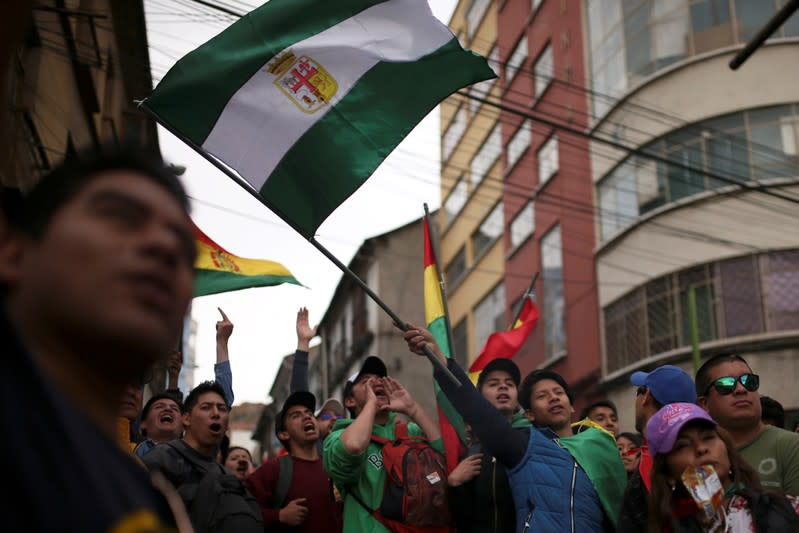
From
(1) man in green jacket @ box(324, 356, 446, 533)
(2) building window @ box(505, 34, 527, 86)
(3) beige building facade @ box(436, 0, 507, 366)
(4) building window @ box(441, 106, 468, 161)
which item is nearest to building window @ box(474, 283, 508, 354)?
(3) beige building facade @ box(436, 0, 507, 366)

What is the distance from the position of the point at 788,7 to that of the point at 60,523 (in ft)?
24.6

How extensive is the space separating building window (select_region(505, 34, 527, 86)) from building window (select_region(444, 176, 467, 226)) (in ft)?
16.0

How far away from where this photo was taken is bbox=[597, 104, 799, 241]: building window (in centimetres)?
1967

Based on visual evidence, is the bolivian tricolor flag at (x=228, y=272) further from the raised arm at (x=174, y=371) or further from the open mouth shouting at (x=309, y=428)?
the open mouth shouting at (x=309, y=428)

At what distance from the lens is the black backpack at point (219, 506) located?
4.86 metres

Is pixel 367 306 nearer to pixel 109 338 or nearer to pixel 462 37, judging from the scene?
pixel 462 37

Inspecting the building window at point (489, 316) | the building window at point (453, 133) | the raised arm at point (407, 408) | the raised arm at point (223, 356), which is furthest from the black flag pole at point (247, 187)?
the building window at point (453, 133)

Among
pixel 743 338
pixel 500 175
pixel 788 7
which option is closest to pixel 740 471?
pixel 788 7

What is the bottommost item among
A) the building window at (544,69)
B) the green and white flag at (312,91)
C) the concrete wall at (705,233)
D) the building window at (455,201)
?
the green and white flag at (312,91)

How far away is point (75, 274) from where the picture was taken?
139 cm

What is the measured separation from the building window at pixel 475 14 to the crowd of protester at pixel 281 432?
2706 centimetres

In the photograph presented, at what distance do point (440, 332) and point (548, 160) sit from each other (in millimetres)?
20507

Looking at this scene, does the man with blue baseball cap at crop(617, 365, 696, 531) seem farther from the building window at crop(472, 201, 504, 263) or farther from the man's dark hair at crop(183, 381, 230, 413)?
the building window at crop(472, 201, 504, 263)

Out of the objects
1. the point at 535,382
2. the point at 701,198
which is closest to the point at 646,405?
the point at 535,382
